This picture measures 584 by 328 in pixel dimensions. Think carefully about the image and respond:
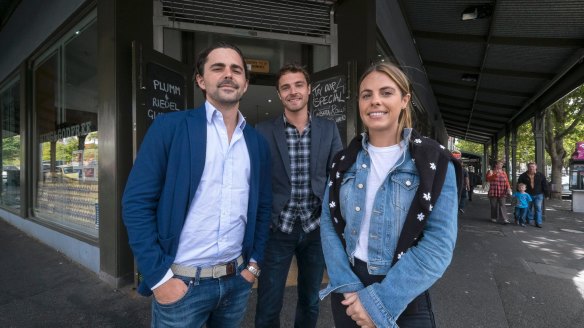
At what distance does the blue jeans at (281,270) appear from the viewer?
2.09 meters

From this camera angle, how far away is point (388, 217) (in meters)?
1.31

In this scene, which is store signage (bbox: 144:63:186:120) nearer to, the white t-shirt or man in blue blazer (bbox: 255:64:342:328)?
man in blue blazer (bbox: 255:64:342:328)

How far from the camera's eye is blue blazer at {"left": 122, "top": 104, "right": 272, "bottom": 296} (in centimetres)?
132

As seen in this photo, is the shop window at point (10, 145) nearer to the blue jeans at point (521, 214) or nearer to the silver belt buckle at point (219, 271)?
the silver belt buckle at point (219, 271)

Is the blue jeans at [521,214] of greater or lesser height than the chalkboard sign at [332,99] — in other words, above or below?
below

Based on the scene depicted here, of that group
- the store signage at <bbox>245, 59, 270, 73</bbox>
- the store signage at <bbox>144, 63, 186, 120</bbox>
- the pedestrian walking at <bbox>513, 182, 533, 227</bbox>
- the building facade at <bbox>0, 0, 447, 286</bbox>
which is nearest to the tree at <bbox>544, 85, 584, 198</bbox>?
the pedestrian walking at <bbox>513, 182, 533, 227</bbox>

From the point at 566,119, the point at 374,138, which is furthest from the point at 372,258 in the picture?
the point at 566,119

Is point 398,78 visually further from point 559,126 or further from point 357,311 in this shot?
point 559,126

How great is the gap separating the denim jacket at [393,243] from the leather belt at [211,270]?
450mm

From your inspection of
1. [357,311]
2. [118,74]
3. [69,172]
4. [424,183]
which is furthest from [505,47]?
[69,172]

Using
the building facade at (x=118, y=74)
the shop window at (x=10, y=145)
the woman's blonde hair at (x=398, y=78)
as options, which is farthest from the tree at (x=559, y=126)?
the shop window at (x=10, y=145)

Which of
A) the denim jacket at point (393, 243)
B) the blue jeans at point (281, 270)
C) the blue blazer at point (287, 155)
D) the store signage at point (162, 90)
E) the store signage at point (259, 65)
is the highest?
the store signage at point (259, 65)

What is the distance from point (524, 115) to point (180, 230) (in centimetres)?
1725

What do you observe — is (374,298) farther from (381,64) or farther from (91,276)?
(91,276)
